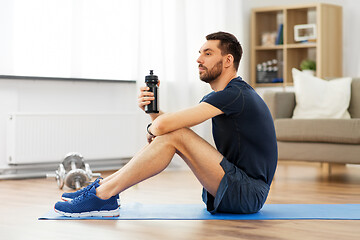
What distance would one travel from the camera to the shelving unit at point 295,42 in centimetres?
570

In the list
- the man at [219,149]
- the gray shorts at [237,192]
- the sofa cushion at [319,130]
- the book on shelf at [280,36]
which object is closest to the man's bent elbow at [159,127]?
the man at [219,149]

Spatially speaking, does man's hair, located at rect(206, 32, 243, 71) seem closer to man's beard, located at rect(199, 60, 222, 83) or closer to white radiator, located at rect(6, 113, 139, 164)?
man's beard, located at rect(199, 60, 222, 83)

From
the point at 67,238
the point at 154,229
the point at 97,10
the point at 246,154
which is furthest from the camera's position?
the point at 97,10

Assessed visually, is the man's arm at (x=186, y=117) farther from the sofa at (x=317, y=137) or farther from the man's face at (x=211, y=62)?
the sofa at (x=317, y=137)

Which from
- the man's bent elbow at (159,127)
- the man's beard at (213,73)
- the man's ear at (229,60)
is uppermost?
the man's ear at (229,60)

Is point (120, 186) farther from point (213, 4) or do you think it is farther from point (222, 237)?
point (213, 4)

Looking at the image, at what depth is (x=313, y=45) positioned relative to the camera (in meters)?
5.75

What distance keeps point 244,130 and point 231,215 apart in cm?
40

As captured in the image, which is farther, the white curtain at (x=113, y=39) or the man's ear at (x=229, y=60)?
the white curtain at (x=113, y=39)

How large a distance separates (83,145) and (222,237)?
2.98 metres

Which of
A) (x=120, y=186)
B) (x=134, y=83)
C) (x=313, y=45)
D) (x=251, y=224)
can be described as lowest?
(x=251, y=224)

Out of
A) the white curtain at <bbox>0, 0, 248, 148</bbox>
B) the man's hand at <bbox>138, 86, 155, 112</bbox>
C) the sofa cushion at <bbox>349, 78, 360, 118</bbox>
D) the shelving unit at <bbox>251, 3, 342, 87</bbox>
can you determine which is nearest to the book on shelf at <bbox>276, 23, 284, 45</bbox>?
the shelving unit at <bbox>251, 3, 342, 87</bbox>

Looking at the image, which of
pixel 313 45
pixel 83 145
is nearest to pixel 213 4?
pixel 313 45

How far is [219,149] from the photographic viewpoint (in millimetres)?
2617
